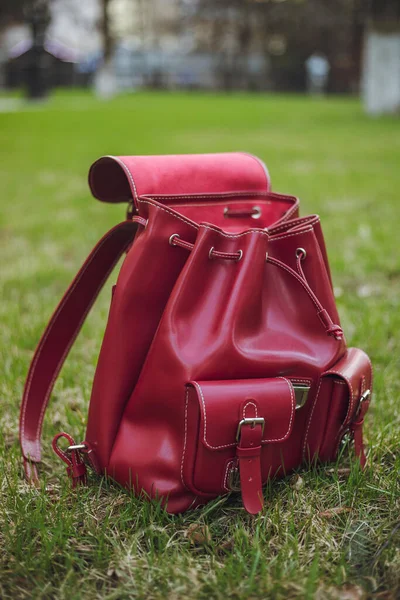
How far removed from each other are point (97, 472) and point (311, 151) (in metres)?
7.17

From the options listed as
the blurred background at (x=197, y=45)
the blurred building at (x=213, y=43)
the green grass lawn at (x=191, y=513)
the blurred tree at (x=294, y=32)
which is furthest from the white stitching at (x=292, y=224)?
the blurred tree at (x=294, y=32)

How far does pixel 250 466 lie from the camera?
1414 millimetres

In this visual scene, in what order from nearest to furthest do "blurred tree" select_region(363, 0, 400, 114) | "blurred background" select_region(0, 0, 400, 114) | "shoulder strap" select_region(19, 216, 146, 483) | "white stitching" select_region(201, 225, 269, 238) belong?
"white stitching" select_region(201, 225, 269, 238) < "shoulder strap" select_region(19, 216, 146, 483) < "blurred tree" select_region(363, 0, 400, 114) < "blurred background" select_region(0, 0, 400, 114)

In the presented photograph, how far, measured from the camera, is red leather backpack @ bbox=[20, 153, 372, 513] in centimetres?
140

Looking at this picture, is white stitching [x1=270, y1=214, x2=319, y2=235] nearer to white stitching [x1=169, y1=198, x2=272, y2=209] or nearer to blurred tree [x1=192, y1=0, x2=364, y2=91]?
white stitching [x1=169, y1=198, x2=272, y2=209]

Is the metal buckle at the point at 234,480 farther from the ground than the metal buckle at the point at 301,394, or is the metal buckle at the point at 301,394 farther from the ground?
the metal buckle at the point at 301,394

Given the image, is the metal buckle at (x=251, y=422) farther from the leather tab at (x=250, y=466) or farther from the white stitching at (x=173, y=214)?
the white stitching at (x=173, y=214)

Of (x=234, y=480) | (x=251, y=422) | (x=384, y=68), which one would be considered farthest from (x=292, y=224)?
(x=384, y=68)

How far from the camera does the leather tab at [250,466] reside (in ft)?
4.54

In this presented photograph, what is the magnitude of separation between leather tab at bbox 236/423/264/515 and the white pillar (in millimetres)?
13224

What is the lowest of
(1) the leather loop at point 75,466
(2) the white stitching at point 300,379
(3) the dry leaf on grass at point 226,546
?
(3) the dry leaf on grass at point 226,546

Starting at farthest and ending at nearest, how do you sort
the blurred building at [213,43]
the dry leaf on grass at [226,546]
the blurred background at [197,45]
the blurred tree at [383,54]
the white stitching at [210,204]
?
the blurred building at [213,43]
the blurred background at [197,45]
the blurred tree at [383,54]
the white stitching at [210,204]
the dry leaf on grass at [226,546]

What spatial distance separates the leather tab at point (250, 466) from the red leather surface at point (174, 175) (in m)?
0.56

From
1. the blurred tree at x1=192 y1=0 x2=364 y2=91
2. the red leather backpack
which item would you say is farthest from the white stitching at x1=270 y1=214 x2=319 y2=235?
the blurred tree at x1=192 y1=0 x2=364 y2=91
